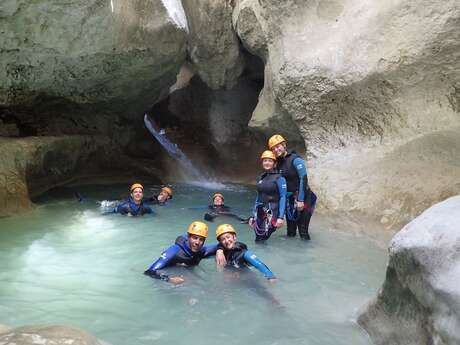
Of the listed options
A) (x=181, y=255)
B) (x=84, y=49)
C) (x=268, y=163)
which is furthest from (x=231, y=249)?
(x=84, y=49)

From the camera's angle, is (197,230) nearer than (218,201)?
Yes

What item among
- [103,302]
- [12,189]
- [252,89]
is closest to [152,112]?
[252,89]

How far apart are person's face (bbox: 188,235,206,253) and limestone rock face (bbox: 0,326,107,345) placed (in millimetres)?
3452

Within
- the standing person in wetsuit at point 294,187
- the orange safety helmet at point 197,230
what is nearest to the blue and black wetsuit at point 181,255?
the orange safety helmet at point 197,230

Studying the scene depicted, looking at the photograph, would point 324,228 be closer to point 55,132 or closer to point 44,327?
point 44,327

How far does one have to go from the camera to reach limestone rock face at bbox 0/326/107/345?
2.95 metres

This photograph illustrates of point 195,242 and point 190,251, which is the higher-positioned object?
point 195,242

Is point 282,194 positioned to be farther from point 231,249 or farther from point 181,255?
point 181,255

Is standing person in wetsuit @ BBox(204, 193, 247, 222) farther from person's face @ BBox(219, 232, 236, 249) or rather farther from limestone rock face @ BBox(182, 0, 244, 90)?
limestone rock face @ BBox(182, 0, 244, 90)

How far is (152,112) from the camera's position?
2083 cm

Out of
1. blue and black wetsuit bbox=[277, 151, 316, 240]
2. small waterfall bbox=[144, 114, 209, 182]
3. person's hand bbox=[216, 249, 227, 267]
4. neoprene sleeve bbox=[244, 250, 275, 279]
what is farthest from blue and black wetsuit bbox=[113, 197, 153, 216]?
small waterfall bbox=[144, 114, 209, 182]

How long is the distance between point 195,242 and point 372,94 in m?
5.70

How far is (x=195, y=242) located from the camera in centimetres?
671

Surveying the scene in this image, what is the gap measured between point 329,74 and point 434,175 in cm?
329
